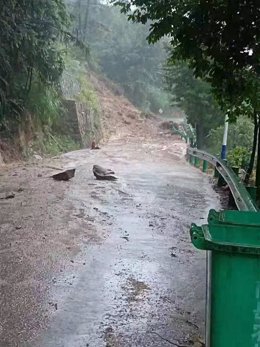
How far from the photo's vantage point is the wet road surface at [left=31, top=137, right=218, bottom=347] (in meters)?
3.92

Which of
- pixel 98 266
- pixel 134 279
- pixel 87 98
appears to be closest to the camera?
pixel 134 279

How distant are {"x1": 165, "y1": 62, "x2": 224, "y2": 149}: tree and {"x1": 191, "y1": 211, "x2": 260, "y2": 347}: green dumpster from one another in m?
19.0

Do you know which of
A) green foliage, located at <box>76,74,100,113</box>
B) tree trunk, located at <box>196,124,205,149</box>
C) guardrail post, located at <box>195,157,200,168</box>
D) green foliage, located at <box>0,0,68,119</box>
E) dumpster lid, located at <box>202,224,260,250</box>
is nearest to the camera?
dumpster lid, located at <box>202,224,260,250</box>

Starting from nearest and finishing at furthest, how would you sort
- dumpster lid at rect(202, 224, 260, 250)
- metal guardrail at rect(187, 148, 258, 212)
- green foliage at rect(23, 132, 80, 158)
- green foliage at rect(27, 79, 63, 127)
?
dumpster lid at rect(202, 224, 260, 250) < metal guardrail at rect(187, 148, 258, 212) < green foliage at rect(27, 79, 63, 127) < green foliage at rect(23, 132, 80, 158)

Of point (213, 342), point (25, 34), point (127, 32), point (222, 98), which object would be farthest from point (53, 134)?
point (127, 32)

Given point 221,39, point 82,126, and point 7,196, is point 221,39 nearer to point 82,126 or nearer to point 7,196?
point 7,196

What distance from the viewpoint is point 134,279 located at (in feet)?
17.1

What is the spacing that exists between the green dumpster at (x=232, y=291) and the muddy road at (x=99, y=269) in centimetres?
155

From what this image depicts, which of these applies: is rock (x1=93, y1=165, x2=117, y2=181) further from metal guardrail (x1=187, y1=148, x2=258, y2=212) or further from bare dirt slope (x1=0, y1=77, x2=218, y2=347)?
metal guardrail (x1=187, y1=148, x2=258, y2=212)

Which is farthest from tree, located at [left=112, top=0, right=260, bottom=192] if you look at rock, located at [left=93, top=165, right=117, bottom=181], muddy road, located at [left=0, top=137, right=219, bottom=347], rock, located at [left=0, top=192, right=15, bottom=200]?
rock, located at [left=93, top=165, right=117, bottom=181]

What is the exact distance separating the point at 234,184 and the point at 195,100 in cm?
1566

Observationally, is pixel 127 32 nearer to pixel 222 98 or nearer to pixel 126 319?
pixel 222 98

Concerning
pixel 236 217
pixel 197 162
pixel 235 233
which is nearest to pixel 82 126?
pixel 197 162

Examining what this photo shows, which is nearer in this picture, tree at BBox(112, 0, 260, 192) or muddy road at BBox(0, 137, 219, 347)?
muddy road at BBox(0, 137, 219, 347)
